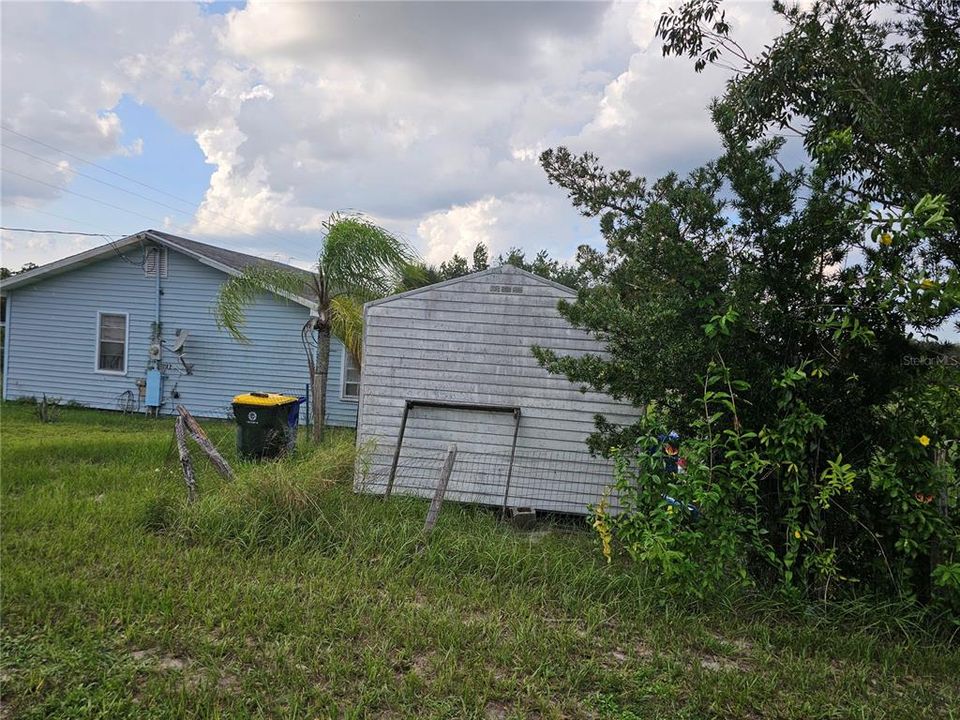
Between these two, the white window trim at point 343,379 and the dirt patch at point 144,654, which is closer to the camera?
the dirt patch at point 144,654

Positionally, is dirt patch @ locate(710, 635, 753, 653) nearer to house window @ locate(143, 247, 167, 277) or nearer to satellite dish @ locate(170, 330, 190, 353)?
satellite dish @ locate(170, 330, 190, 353)

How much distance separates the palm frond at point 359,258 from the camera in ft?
31.8

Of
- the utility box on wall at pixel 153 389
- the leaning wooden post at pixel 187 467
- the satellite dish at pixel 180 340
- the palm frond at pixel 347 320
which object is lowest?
the utility box on wall at pixel 153 389

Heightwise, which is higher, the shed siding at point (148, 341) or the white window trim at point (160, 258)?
the white window trim at point (160, 258)

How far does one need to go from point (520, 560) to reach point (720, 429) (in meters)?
1.65

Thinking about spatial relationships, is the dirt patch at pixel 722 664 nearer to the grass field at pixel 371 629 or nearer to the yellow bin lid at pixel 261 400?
the grass field at pixel 371 629

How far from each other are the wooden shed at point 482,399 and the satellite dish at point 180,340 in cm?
804

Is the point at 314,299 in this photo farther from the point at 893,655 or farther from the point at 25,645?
the point at 893,655

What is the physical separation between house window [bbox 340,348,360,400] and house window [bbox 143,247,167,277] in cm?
426

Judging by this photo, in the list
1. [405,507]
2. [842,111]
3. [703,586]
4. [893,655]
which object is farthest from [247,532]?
[842,111]

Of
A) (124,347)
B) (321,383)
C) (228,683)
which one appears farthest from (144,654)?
(124,347)

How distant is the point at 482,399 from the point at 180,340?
9.05 meters

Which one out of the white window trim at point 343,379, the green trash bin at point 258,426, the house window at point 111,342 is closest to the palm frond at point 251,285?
the white window trim at point 343,379

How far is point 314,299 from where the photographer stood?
41.7 feet
